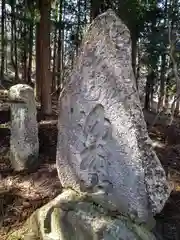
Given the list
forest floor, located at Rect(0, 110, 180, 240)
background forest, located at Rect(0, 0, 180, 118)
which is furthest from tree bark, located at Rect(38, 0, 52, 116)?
forest floor, located at Rect(0, 110, 180, 240)

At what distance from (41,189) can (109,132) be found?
1347 millimetres

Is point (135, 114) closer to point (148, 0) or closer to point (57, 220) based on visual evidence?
point (57, 220)

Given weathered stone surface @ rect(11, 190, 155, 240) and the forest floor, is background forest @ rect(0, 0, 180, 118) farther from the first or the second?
weathered stone surface @ rect(11, 190, 155, 240)

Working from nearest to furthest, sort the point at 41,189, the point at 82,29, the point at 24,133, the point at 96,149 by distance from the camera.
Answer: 1. the point at 96,149
2. the point at 41,189
3. the point at 24,133
4. the point at 82,29

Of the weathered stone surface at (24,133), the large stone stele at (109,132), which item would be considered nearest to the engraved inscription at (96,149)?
the large stone stele at (109,132)

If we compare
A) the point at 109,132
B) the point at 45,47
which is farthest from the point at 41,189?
the point at 45,47

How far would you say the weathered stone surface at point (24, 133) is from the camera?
406 centimetres

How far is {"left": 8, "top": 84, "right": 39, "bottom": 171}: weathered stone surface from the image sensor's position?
4.06 m

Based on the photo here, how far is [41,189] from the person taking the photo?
11.6 ft

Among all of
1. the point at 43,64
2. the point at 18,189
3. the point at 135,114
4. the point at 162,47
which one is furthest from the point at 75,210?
the point at 162,47

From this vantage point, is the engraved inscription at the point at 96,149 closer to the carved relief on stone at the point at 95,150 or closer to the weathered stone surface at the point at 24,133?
the carved relief on stone at the point at 95,150

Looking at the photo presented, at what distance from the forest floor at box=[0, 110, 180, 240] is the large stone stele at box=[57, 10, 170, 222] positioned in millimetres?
482

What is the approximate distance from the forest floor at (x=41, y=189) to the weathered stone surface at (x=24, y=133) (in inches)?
5.5

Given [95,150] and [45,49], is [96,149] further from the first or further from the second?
[45,49]
